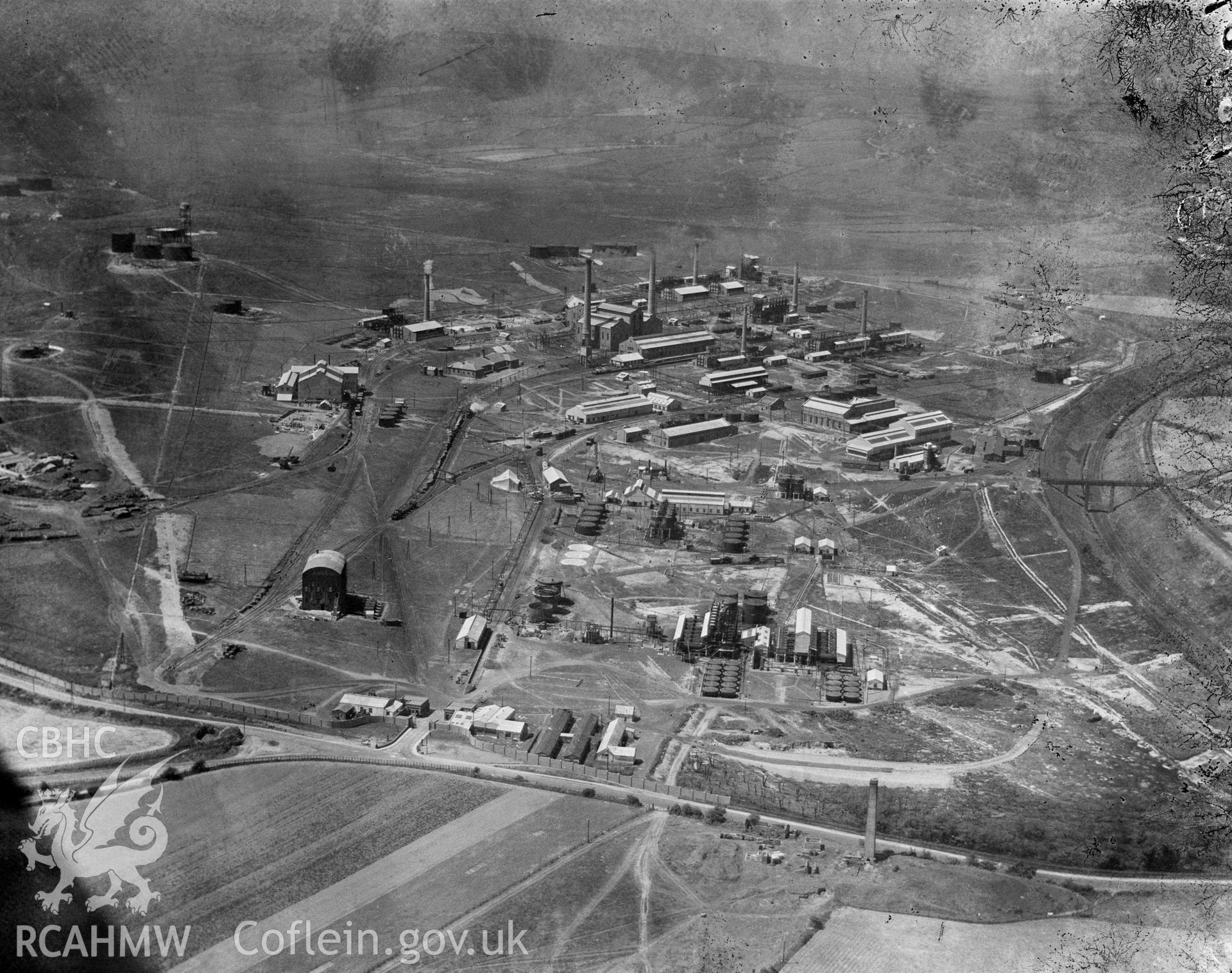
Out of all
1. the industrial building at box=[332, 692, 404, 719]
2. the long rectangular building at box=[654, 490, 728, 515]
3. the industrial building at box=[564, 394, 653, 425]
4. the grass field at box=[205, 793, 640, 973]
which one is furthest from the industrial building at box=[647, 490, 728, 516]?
the grass field at box=[205, 793, 640, 973]

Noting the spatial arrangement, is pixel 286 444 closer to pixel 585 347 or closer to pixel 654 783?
pixel 585 347

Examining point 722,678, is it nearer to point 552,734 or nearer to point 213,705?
point 552,734

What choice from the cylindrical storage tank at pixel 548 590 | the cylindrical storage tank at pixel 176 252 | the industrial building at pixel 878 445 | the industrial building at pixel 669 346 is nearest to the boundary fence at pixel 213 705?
the cylindrical storage tank at pixel 548 590

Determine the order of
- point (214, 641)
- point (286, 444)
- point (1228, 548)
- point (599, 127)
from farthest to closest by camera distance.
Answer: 1. point (599, 127)
2. point (286, 444)
3. point (1228, 548)
4. point (214, 641)

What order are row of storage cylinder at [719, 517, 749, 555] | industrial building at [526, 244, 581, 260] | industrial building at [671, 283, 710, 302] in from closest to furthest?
row of storage cylinder at [719, 517, 749, 555]
industrial building at [671, 283, 710, 302]
industrial building at [526, 244, 581, 260]

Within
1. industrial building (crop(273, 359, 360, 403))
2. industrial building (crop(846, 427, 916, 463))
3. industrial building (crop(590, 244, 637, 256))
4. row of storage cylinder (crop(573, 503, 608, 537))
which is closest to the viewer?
row of storage cylinder (crop(573, 503, 608, 537))

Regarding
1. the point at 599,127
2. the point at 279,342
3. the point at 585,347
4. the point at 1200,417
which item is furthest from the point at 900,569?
the point at 599,127

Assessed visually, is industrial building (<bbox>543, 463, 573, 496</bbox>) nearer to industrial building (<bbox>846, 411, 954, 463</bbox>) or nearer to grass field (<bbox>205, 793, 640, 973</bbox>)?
industrial building (<bbox>846, 411, 954, 463</bbox>)
